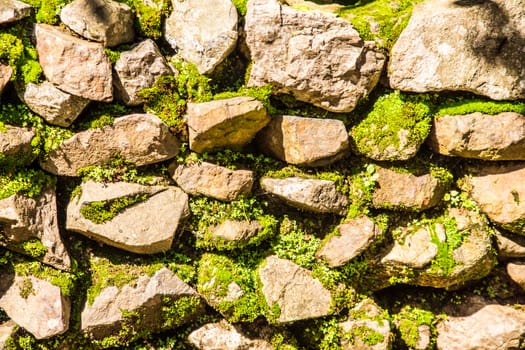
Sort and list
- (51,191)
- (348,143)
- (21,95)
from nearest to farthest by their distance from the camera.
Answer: (21,95) → (51,191) → (348,143)

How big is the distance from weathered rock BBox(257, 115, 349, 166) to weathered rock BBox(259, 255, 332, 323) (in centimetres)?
132

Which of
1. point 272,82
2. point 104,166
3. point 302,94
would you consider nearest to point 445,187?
point 302,94

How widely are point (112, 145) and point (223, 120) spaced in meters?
1.28

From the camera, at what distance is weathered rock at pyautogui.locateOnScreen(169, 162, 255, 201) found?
5.05 m

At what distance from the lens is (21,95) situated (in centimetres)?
458

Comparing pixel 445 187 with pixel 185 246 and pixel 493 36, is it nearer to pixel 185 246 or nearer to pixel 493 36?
pixel 493 36

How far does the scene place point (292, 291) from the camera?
17.4 ft

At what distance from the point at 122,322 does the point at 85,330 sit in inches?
16.3

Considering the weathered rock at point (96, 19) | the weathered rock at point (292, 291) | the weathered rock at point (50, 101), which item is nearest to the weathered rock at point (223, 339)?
the weathered rock at point (292, 291)

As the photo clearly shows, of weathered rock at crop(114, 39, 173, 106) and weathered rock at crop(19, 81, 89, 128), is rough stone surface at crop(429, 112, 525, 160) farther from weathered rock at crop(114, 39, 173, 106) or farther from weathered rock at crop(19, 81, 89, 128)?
weathered rock at crop(19, 81, 89, 128)

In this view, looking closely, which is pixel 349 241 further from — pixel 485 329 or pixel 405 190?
pixel 485 329

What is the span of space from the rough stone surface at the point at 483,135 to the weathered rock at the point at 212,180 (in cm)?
235

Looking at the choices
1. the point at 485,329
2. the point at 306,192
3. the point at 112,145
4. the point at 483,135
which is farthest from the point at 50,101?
the point at 485,329

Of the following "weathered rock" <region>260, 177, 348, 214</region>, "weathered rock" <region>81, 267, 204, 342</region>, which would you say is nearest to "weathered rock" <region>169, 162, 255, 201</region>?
"weathered rock" <region>260, 177, 348, 214</region>
